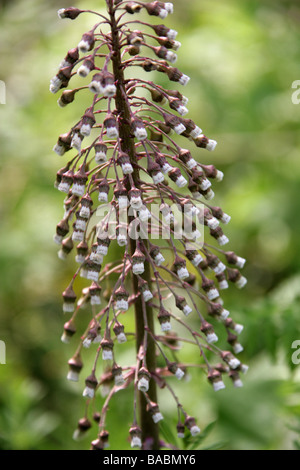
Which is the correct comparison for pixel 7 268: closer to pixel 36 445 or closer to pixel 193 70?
pixel 36 445

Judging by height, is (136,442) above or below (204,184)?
below

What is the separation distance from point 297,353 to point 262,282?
3650mm

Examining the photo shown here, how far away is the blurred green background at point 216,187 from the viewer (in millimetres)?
6824

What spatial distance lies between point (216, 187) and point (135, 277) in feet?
16.8

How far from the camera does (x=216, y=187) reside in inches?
330

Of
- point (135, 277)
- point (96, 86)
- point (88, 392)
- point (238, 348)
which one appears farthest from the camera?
point (238, 348)

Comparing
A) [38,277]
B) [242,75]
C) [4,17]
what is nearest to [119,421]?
[38,277]

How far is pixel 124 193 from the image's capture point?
298 centimetres

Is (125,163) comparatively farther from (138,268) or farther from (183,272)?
(183,272)

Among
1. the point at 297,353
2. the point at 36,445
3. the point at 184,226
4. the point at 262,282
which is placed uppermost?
the point at 262,282

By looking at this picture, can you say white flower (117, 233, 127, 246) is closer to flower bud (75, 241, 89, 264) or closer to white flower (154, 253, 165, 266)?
white flower (154, 253, 165, 266)

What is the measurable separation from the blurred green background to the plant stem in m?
2.59

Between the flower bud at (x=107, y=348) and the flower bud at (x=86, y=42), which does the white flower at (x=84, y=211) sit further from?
the flower bud at (x=86, y=42)

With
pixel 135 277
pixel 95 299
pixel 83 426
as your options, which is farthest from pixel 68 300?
pixel 83 426
